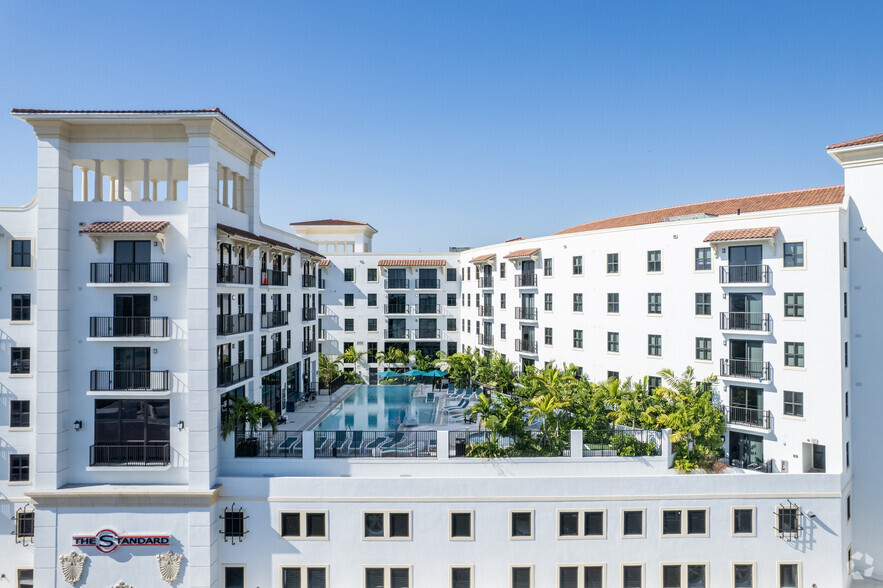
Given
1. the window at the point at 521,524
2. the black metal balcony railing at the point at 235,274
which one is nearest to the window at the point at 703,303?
the window at the point at 521,524

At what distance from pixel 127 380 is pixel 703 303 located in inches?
1018

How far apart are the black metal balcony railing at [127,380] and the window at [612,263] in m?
23.0

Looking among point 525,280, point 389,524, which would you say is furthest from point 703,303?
point 389,524

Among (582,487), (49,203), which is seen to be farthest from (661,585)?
(49,203)

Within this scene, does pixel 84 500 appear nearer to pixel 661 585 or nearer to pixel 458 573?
pixel 458 573

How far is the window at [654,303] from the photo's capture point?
2753cm

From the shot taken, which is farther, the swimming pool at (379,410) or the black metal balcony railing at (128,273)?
the swimming pool at (379,410)

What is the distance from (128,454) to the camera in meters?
20.0

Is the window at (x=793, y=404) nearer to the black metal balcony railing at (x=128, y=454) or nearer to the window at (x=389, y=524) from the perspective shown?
the window at (x=389, y=524)

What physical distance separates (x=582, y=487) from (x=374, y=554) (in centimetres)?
834

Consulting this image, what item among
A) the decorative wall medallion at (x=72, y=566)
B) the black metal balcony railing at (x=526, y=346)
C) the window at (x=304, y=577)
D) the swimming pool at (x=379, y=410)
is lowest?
the window at (x=304, y=577)

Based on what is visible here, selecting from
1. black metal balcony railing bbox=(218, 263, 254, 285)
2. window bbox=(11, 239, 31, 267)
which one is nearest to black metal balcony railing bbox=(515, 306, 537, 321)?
black metal balcony railing bbox=(218, 263, 254, 285)

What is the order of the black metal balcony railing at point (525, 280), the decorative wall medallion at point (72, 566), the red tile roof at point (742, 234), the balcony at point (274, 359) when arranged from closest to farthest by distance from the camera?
1. the decorative wall medallion at point (72, 566)
2. the red tile roof at point (742, 234)
3. the balcony at point (274, 359)
4. the black metal balcony railing at point (525, 280)

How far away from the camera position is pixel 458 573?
19938 mm
